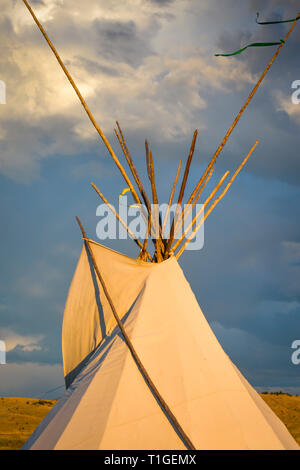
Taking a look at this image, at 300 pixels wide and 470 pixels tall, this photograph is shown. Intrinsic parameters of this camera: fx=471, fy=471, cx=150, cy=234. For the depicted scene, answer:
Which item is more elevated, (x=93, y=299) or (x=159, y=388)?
(x=93, y=299)

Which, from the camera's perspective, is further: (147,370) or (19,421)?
(19,421)

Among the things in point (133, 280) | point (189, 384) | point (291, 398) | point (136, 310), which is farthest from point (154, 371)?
point (291, 398)

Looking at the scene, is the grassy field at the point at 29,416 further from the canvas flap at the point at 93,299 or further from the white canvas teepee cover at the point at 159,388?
the white canvas teepee cover at the point at 159,388

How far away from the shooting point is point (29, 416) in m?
12.0

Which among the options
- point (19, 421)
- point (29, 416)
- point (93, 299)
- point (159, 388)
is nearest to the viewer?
point (159, 388)

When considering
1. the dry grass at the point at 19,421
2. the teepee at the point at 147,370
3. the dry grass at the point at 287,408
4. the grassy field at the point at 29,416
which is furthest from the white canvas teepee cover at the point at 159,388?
the dry grass at the point at 287,408

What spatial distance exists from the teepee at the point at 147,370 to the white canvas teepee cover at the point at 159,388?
10mm

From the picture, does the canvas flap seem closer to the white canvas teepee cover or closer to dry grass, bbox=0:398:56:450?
the white canvas teepee cover

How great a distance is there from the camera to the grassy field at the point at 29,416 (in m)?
9.70

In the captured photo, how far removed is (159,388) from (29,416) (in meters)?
8.64

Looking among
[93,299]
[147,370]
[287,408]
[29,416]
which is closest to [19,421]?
[29,416]

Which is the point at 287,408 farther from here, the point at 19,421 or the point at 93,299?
the point at 93,299

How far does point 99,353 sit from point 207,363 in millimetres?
1270
